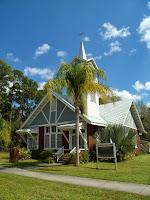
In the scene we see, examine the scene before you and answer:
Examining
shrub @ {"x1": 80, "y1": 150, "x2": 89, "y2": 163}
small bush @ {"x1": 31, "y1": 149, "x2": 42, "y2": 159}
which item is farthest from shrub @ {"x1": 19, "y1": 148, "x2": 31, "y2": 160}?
shrub @ {"x1": 80, "y1": 150, "x2": 89, "y2": 163}

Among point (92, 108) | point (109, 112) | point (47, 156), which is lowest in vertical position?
point (47, 156)

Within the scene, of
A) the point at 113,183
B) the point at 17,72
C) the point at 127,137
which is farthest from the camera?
the point at 17,72

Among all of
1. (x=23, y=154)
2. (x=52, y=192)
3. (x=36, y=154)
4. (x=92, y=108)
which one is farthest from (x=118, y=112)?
(x=52, y=192)

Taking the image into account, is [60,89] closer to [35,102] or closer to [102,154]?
[102,154]

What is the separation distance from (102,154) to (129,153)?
604 centimetres

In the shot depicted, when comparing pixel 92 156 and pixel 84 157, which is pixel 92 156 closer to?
pixel 92 156

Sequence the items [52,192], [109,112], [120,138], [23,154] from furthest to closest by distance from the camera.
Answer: [109,112] → [23,154] → [120,138] → [52,192]

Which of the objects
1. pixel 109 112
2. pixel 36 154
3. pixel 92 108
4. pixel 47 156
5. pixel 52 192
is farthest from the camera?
pixel 109 112

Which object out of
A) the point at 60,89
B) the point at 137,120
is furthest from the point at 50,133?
the point at 137,120

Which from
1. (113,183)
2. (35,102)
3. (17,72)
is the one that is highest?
(17,72)

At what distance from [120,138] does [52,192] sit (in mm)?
13710

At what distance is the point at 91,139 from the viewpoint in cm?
2558

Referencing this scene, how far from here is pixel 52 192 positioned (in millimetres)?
9852

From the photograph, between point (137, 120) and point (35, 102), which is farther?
point (35, 102)
